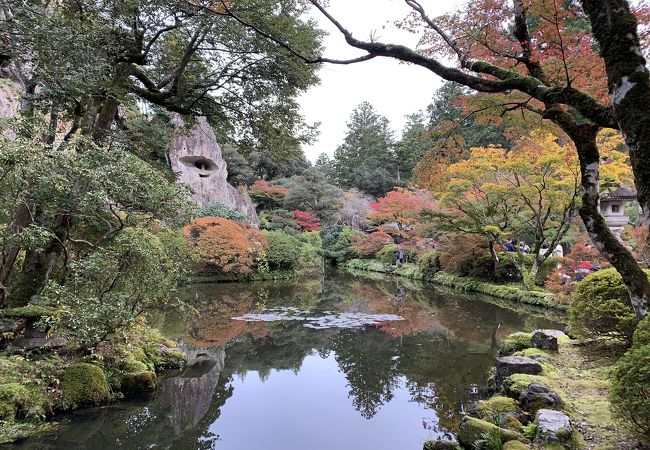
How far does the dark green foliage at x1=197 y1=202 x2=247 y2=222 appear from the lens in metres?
21.3

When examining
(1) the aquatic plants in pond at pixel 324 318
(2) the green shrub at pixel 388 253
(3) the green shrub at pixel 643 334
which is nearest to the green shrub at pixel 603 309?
(3) the green shrub at pixel 643 334

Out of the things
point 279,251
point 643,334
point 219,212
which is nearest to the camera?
point 643,334

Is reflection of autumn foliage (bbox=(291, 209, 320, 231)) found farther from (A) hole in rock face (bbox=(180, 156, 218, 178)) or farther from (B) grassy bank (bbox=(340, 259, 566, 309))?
(A) hole in rock face (bbox=(180, 156, 218, 178))

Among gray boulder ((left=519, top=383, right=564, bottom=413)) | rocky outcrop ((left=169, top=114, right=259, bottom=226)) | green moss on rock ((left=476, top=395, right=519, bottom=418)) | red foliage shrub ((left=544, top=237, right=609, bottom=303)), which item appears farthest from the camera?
rocky outcrop ((left=169, top=114, right=259, bottom=226))

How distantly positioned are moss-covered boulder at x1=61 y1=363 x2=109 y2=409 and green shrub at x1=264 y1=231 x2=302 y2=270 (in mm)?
15183

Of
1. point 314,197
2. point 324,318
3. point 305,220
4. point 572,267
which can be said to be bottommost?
point 324,318

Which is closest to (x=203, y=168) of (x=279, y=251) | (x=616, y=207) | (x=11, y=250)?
(x=279, y=251)

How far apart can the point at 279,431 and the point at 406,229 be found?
2192cm

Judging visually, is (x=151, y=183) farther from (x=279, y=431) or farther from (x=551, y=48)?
(x=551, y=48)

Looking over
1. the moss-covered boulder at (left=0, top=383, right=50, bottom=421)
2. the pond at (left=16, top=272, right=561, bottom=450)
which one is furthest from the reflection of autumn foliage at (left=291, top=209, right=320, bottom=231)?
the moss-covered boulder at (left=0, top=383, right=50, bottom=421)

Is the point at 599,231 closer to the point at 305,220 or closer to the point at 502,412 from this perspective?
the point at 502,412

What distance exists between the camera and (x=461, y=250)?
17.1 metres

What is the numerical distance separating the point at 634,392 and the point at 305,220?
1032 inches

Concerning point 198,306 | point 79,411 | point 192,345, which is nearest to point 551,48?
point 79,411
